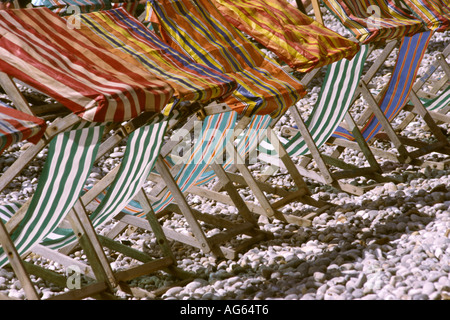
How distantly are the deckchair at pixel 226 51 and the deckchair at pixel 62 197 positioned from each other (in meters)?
1.02

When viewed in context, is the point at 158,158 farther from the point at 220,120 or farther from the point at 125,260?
the point at 125,260

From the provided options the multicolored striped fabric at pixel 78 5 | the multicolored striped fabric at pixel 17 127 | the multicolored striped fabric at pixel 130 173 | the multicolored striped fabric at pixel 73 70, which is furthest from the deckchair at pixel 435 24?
the multicolored striped fabric at pixel 17 127

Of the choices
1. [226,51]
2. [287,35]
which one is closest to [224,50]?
[226,51]

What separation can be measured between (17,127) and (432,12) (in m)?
4.08

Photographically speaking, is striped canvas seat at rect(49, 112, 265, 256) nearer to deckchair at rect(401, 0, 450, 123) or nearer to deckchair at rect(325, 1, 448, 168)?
deckchair at rect(325, 1, 448, 168)

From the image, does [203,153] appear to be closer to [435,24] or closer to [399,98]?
[399,98]

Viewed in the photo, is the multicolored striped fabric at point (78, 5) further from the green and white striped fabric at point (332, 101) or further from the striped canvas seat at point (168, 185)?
the green and white striped fabric at point (332, 101)

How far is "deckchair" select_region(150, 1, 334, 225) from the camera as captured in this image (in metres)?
4.21

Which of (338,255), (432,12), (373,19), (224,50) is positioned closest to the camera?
(338,255)

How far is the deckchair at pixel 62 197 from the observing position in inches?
127

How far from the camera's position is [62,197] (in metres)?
3.34

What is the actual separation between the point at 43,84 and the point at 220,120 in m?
1.44
